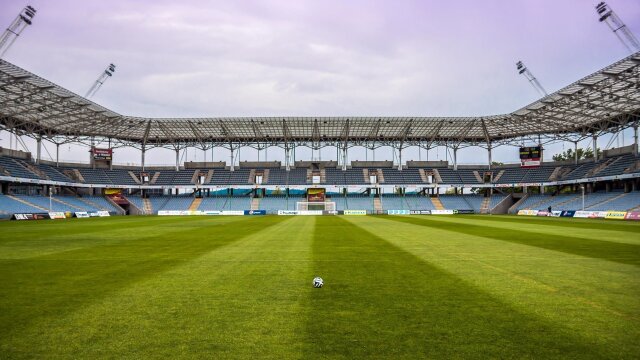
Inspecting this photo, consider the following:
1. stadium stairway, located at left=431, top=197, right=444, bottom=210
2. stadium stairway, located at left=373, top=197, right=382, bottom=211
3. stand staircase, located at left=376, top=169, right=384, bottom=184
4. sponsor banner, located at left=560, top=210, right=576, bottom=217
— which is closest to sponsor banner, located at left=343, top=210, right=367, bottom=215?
stadium stairway, located at left=373, top=197, right=382, bottom=211

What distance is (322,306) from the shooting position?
6.93 meters

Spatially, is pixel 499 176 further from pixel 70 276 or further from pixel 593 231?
pixel 70 276

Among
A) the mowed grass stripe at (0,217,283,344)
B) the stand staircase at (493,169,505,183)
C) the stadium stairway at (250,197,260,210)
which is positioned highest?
the stand staircase at (493,169,505,183)

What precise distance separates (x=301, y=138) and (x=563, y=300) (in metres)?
65.1

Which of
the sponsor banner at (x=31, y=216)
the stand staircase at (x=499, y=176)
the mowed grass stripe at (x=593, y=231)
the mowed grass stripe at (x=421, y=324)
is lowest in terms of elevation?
the mowed grass stripe at (x=593, y=231)

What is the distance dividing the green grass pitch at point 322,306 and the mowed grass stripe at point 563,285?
0.04m

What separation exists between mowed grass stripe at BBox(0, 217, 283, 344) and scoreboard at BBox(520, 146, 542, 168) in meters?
62.6

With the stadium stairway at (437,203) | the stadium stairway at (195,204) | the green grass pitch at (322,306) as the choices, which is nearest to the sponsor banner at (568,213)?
the stadium stairway at (437,203)

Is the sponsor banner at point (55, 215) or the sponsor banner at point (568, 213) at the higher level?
the sponsor banner at point (55, 215)

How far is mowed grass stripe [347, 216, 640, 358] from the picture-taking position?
18.6ft

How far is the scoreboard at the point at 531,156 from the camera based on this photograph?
2552 inches

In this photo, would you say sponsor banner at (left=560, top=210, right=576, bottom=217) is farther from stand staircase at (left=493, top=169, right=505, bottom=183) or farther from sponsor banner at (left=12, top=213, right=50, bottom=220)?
sponsor banner at (left=12, top=213, right=50, bottom=220)

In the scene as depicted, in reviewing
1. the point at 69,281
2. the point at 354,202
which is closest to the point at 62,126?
the point at 354,202

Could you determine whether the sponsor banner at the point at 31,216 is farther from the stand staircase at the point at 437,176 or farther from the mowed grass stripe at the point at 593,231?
the stand staircase at the point at 437,176
